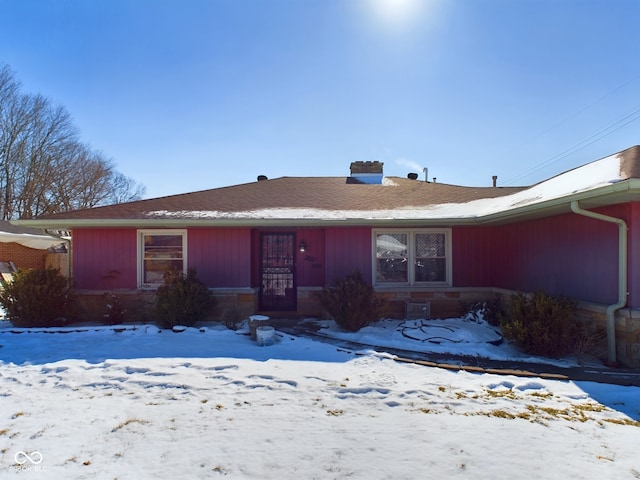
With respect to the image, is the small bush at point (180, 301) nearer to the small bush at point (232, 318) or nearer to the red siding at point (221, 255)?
the small bush at point (232, 318)

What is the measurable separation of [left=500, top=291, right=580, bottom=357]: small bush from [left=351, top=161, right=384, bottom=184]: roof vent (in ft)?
25.0

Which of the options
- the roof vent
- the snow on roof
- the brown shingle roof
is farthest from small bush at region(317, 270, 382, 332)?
the roof vent

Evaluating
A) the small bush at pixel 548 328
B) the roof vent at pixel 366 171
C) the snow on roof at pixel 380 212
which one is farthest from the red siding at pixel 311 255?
the roof vent at pixel 366 171

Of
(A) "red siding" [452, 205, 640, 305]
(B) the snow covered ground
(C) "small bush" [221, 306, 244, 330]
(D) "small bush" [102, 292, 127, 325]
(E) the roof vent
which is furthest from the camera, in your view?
(E) the roof vent

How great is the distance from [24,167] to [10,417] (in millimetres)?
27173

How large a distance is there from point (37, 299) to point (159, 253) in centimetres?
245

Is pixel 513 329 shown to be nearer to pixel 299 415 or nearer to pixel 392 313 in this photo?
pixel 392 313

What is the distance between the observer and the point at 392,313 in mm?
8734

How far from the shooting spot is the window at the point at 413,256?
897 cm

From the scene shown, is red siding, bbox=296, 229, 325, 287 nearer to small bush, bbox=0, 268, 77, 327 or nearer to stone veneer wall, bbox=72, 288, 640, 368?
stone veneer wall, bbox=72, 288, 640, 368

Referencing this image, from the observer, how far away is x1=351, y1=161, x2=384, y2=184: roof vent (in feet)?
42.7

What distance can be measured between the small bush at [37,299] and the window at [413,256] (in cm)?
676

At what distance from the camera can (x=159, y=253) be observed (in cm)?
891

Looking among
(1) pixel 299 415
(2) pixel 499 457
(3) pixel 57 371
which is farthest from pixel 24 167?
(2) pixel 499 457
